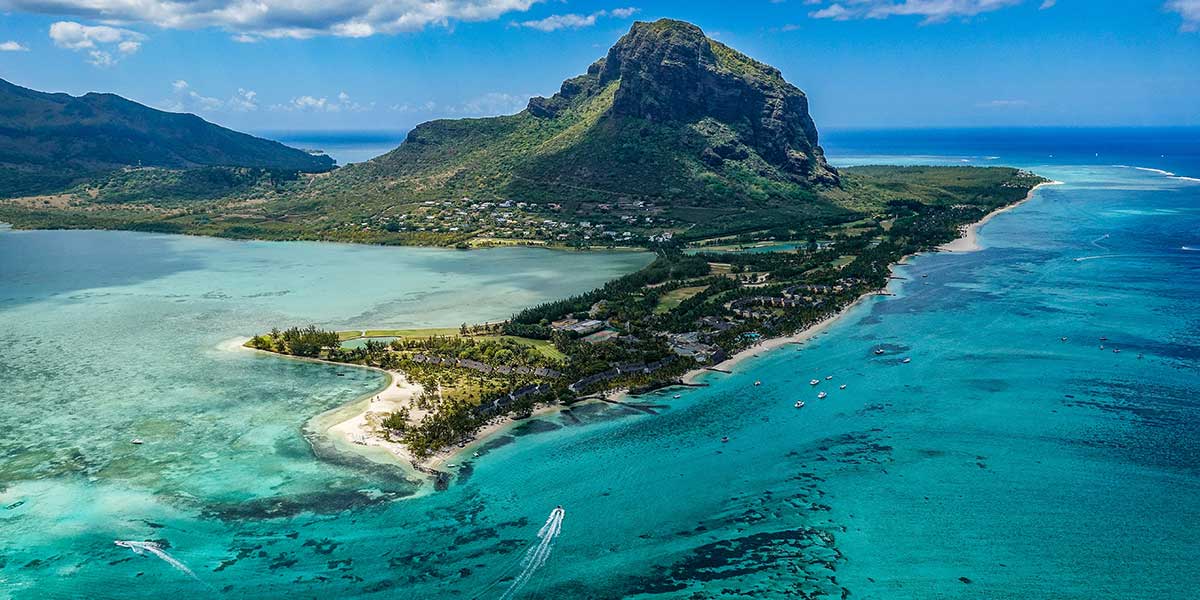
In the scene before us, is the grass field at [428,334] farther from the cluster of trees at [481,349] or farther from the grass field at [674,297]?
the grass field at [674,297]

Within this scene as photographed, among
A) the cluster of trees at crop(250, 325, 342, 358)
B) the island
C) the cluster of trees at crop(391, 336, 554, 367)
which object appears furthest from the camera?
the cluster of trees at crop(250, 325, 342, 358)

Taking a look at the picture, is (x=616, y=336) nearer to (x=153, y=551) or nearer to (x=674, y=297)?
(x=674, y=297)

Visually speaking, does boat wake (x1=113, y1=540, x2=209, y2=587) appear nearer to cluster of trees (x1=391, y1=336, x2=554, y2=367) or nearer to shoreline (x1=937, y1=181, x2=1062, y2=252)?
Result: cluster of trees (x1=391, y1=336, x2=554, y2=367)

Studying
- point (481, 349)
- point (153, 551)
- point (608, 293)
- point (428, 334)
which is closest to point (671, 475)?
point (481, 349)

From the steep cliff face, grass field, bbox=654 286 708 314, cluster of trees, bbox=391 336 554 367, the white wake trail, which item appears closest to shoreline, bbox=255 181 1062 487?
cluster of trees, bbox=391 336 554 367

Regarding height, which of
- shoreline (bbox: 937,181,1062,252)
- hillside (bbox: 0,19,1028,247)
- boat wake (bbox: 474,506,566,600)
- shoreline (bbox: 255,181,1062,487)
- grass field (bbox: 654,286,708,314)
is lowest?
boat wake (bbox: 474,506,566,600)

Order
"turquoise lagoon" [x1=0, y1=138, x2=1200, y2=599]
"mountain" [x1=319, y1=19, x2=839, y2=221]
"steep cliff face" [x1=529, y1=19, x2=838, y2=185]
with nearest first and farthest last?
"turquoise lagoon" [x1=0, y1=138, x2=1200, y2=599] < "mountain" [x1=319, y1=19, x2=839, y2=221] < "steep cliff face" [x1=529, y1=19, x2=838, y2=185]
